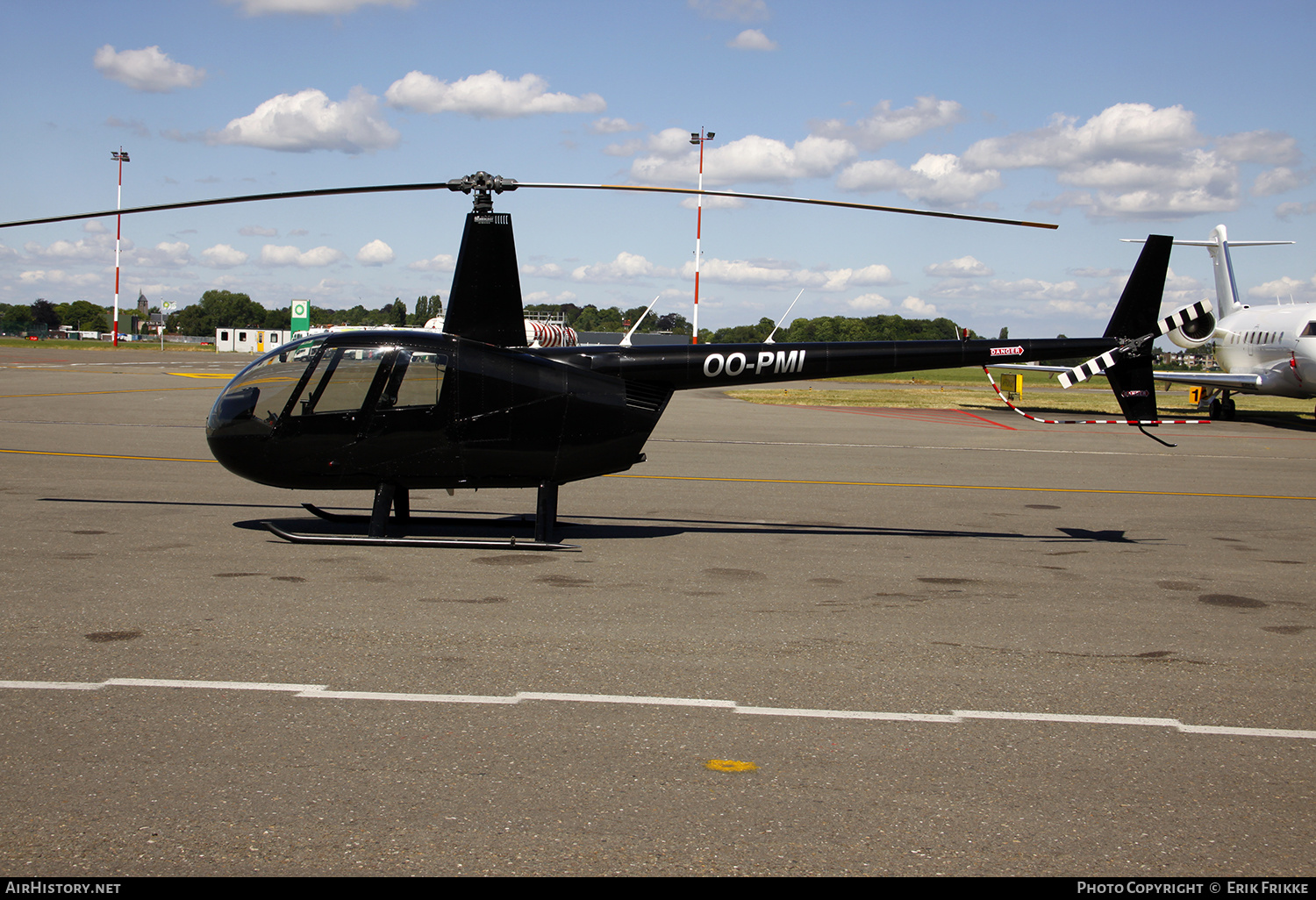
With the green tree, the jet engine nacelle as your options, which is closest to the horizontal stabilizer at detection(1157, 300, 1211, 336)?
the jet engine nacelle

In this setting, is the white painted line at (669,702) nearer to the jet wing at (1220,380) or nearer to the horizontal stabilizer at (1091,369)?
the horizontal stabilizer at (1091,369)

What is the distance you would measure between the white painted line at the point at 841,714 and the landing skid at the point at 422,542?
4.27 meters

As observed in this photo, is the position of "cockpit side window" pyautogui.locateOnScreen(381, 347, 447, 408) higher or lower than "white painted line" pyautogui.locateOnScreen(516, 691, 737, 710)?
higher

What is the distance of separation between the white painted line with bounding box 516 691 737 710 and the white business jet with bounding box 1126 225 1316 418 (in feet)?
80.3

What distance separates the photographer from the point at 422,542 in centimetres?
880

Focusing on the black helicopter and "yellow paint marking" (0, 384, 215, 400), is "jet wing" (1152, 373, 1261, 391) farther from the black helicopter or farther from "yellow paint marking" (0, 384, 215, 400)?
"yellow paint marking" (0, 384, 215, 400)

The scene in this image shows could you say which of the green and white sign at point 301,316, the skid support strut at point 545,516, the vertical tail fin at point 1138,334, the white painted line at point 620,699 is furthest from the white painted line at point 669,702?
the green and white sign at point 301,316

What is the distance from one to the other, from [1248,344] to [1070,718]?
1134 inches

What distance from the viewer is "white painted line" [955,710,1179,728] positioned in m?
4.84

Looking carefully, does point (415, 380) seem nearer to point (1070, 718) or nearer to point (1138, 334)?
point (1070, 718)

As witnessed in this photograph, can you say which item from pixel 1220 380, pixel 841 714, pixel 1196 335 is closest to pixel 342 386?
pixel 841 714

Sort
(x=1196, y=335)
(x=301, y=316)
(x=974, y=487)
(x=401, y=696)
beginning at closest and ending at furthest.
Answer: (x=401, y=696)
(x=974, y=487)
(x=1196, y=335)
(x=301, y=316)
